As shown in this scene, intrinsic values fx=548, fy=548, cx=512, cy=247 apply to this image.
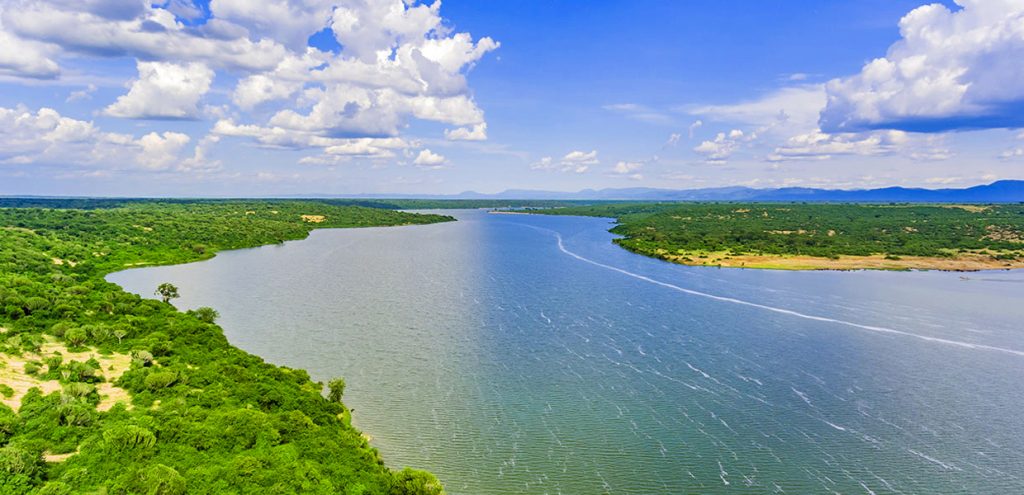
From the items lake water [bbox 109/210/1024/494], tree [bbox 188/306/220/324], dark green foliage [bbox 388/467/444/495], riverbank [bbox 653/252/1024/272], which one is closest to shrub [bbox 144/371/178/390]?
lake water [bbox 109/210/1024/494]

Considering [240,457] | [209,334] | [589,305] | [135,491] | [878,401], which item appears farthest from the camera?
[589,305]

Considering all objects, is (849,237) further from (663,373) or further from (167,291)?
(167,291)

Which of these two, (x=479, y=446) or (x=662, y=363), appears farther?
(x=662, y=363)

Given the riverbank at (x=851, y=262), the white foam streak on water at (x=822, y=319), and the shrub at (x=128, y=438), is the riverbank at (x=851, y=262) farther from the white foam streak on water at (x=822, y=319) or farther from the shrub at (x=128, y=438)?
the shrub at (x=128, y=438)

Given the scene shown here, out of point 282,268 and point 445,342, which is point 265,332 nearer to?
point 445,342

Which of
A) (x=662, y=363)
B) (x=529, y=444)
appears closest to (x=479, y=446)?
(x=529, y=444)

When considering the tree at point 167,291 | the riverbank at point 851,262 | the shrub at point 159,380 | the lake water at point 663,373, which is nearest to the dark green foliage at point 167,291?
the tree at point 167,291

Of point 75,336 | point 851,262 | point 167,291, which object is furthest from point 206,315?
point 851,262
